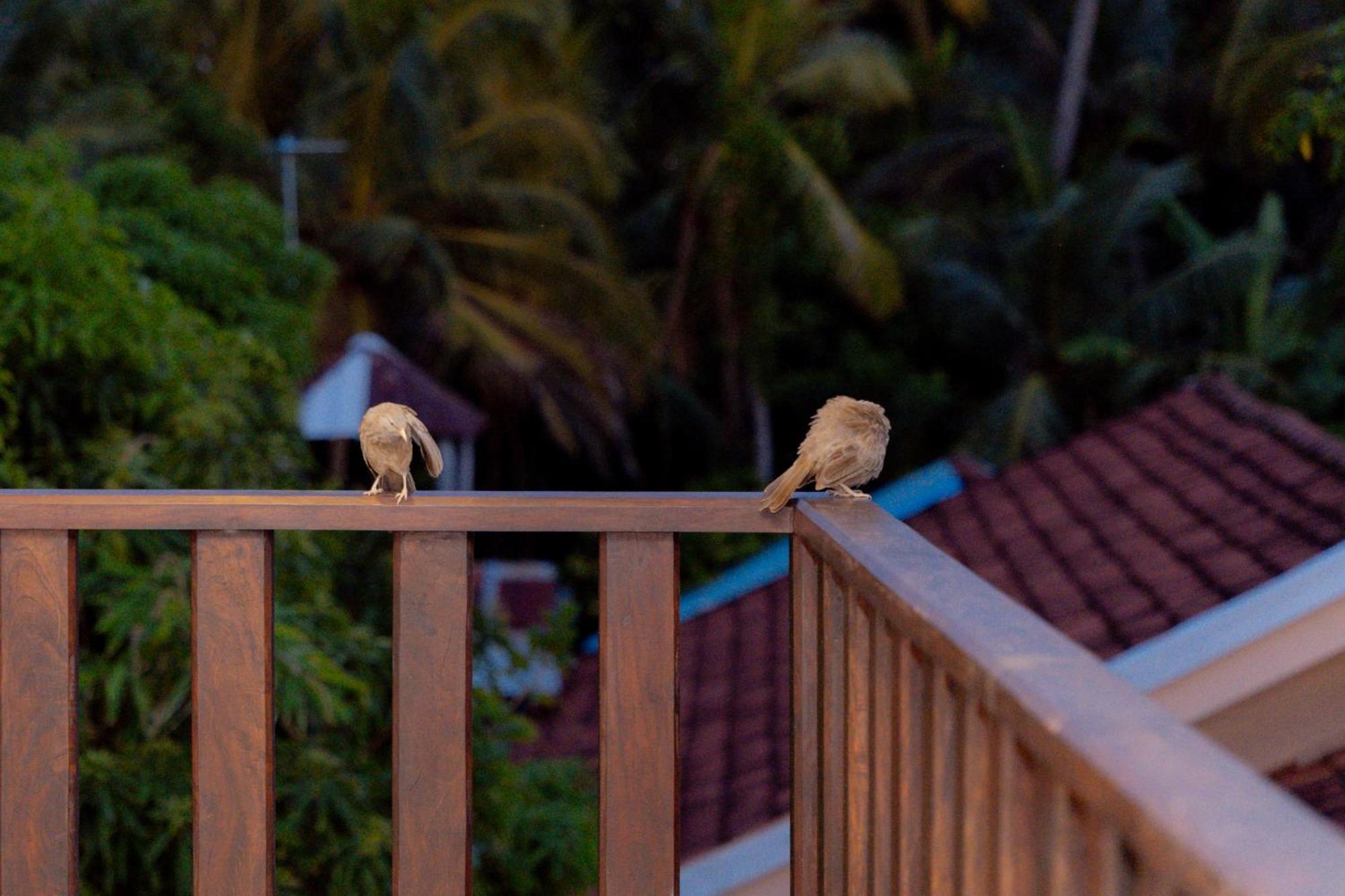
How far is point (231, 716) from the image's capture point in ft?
5.35

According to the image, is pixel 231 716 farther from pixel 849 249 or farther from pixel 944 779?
pixel 849 249

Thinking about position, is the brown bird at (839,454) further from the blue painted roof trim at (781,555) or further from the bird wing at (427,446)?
the blue painted roof trim at (781,555)

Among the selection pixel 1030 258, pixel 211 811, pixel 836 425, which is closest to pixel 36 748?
pixel 211 811

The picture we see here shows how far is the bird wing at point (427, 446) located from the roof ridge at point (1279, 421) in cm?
377

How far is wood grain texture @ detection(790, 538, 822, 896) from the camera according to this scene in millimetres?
1561

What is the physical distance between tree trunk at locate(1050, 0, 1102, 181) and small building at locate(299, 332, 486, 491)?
24.8 ft

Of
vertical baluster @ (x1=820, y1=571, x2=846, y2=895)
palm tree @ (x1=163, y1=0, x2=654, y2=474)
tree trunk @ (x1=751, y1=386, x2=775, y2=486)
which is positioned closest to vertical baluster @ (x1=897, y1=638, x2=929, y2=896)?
vertical baluster @ (x1=820, y1=571, x2=846, y2=895)

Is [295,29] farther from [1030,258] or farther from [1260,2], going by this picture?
[1260,2]

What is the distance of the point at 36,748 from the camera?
5.35 feet

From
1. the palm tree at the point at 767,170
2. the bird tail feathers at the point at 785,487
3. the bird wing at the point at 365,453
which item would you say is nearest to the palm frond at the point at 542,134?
the palm tree at the point at 767,170

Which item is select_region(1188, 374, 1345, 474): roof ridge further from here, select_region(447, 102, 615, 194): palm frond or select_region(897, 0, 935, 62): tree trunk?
select_region(897, 0, 935, 62): tree trunk

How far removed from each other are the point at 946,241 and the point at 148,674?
41.4 feet

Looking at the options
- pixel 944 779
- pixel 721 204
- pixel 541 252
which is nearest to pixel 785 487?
pixel 944 779

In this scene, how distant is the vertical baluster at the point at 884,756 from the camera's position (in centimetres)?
117
